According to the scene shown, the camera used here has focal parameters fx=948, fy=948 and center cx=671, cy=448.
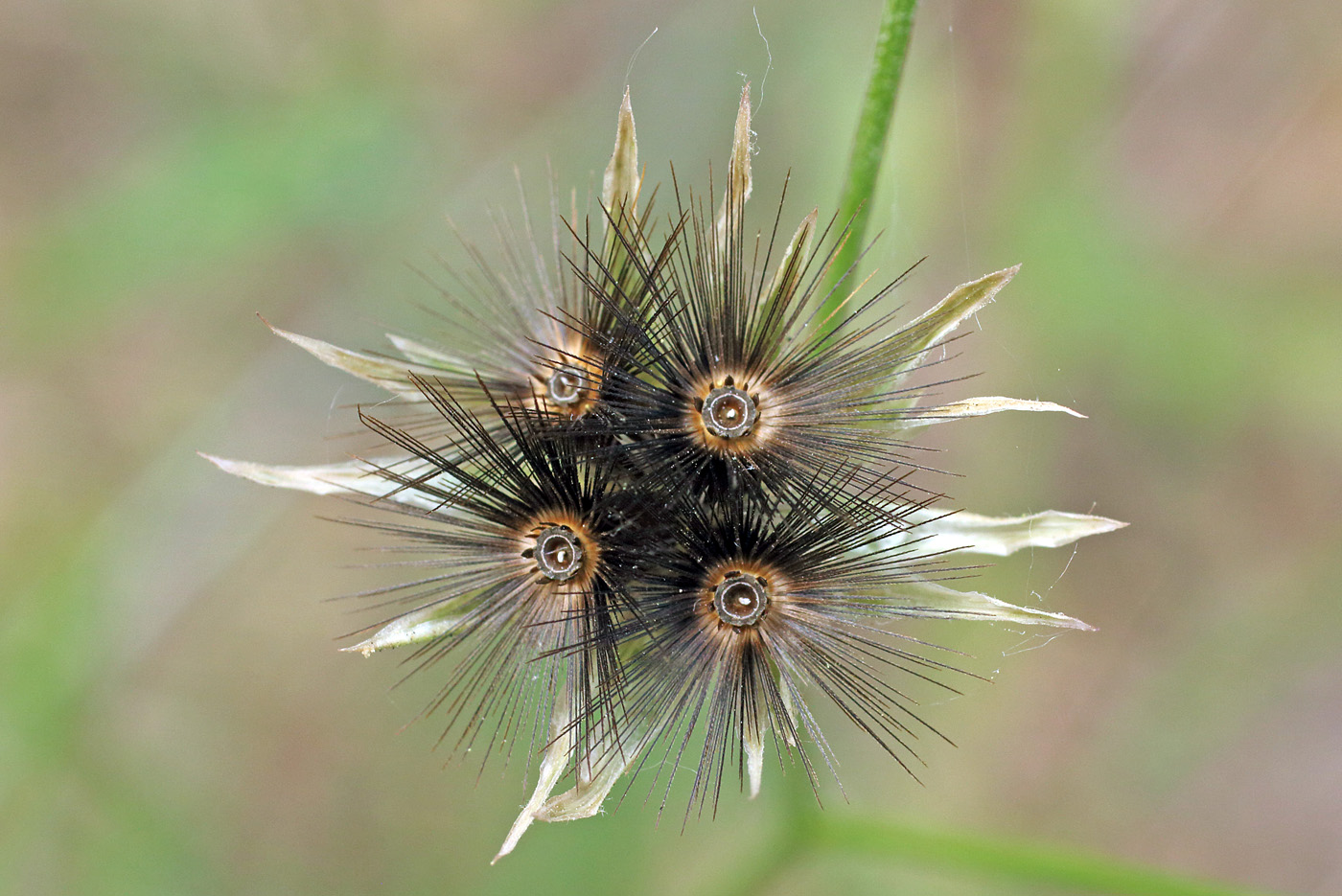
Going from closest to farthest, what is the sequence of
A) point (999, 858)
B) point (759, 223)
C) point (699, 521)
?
point (699, 521)
point (999, 858)
point (759, 223)

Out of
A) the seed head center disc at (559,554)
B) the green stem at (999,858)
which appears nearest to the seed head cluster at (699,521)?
the seed head center disc at (559,554)

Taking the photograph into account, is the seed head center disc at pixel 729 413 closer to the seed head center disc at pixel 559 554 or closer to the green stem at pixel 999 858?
the seed head center disc at pixel 559 554

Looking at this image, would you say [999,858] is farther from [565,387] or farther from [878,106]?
[878,106]

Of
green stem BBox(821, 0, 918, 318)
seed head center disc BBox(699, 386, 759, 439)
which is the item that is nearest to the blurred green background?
green stem BBox(821, 0, 918, 318)

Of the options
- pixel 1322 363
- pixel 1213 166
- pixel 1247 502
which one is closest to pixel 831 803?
pixel 1247 502

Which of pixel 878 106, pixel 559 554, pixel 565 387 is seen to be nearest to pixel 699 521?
pixel 559 554
